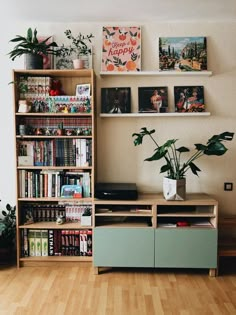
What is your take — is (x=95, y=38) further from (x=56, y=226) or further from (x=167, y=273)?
(x=167, y=273)

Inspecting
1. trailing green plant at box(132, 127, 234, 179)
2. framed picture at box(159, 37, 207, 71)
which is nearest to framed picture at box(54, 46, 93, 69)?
framed picture at box(159, 37, 207, 71)

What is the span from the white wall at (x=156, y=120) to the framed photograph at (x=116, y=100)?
0.06 metres

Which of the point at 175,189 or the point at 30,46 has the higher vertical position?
the point at 30,46

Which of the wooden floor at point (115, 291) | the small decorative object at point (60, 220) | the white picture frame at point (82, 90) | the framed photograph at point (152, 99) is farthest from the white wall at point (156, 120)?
the wooden floor at point (115, 291)

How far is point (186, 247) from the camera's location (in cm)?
298

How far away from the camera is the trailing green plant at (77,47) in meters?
3.30

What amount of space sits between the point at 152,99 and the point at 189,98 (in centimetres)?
38

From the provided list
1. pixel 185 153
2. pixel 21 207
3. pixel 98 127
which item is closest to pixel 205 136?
pixel 185 153

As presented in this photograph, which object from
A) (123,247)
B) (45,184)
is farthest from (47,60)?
(123,247)

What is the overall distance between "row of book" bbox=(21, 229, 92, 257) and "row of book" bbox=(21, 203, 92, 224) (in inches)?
5.3

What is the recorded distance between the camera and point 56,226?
3184mm

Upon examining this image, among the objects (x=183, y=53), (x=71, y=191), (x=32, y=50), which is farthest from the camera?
(x=183, y=53)

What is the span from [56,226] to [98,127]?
1.10 metres

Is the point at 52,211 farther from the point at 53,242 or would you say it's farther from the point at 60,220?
the point at 53,242
